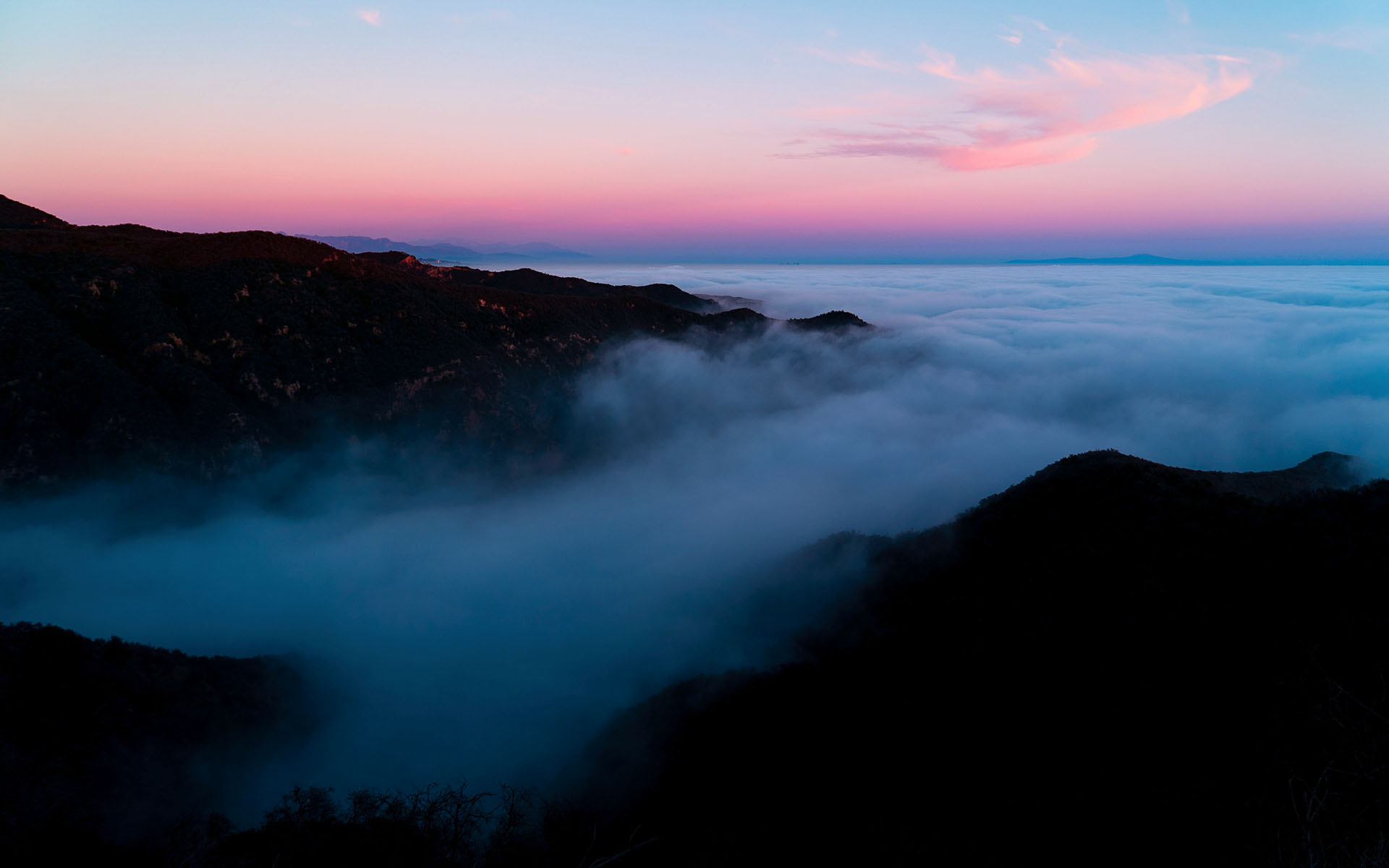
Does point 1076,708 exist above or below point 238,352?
below

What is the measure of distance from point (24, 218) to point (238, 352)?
129 feet

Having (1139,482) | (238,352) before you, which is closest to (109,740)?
(238,352)

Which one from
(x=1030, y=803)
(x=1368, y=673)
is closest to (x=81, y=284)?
(x=1030, y=803)

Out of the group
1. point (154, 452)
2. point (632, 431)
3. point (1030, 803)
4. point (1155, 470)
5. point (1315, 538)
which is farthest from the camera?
point (632, 431)

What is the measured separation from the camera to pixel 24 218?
67.8 meters

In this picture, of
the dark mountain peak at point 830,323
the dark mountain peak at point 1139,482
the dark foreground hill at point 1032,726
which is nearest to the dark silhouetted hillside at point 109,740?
the dark foreground hill at point 1032,726

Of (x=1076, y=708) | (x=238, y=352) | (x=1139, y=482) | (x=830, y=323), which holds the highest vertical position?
(x=830, y=323)

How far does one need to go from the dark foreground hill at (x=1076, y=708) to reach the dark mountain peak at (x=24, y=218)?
3333 inches

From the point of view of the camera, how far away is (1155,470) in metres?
33.8

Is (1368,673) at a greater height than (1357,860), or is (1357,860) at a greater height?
(1357,860)

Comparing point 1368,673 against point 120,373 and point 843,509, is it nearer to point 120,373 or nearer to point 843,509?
point 843,509

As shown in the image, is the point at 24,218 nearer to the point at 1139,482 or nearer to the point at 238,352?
the point at 238,352

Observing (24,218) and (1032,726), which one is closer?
(1032,726)

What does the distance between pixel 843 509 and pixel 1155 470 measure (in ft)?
121
